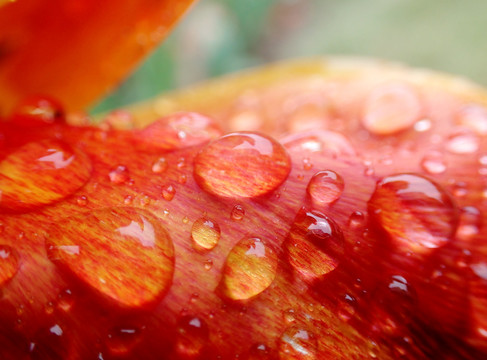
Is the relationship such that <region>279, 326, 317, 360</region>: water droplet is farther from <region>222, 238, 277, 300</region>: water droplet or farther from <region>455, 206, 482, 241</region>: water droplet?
<region>455, 206, 482, 241</region>: water droplet

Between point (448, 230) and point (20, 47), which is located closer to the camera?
point (448, 230)

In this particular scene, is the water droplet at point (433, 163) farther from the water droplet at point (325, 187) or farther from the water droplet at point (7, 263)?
the water droplet at point (7, 263)

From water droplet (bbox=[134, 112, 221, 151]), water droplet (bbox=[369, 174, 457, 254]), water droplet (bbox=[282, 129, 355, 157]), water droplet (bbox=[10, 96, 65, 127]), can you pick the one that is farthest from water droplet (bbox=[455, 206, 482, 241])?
water droplet (bbox=[10, 96, 65, 127])

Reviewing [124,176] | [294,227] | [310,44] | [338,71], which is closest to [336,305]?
[294,227]

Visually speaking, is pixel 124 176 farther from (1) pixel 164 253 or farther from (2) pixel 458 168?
(2) pixel 458 168

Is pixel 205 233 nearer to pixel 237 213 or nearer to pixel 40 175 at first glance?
pixel 237 213

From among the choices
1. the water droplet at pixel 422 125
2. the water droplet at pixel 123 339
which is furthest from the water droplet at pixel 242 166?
the water droplet at pixel 422 125
